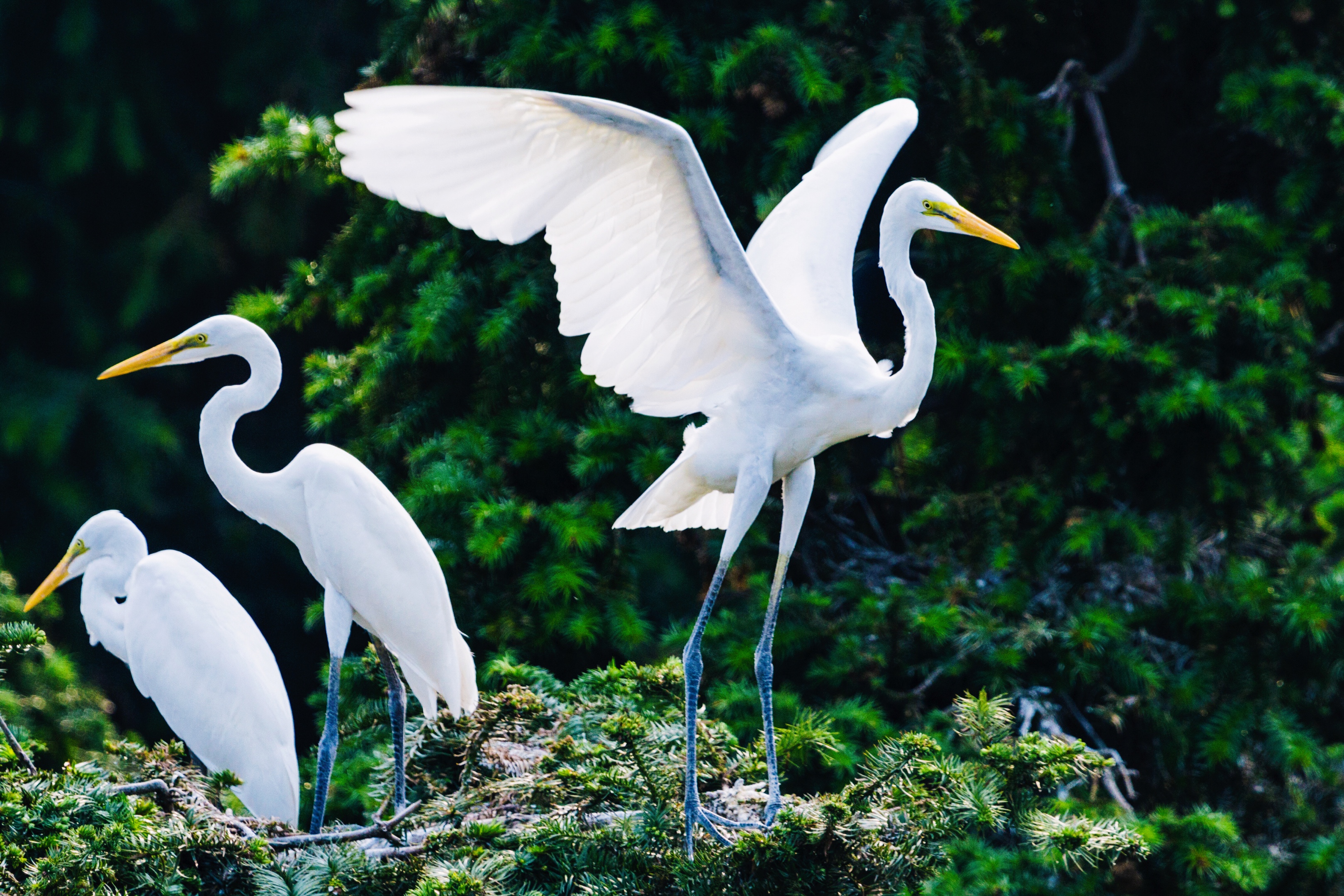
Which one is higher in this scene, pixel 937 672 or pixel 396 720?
pixel 396 720

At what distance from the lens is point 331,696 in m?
2.95

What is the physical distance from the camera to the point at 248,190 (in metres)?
7.45

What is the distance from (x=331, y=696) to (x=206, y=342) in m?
0.90

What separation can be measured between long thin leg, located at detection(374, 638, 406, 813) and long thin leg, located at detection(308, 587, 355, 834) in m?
0.13

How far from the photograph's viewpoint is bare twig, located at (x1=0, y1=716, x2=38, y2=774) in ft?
7.66

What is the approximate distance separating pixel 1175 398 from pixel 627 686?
1.77 meters

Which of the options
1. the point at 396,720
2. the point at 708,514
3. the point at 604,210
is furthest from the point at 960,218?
the point at 396,720

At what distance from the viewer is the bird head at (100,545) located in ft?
11.7

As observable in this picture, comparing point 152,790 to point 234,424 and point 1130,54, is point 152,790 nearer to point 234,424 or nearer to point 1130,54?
point 234,424

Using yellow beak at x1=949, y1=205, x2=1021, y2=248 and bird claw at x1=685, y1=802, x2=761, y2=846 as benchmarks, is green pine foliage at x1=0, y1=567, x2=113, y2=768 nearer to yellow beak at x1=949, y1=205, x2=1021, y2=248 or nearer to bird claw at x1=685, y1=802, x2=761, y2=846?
bird claw at x1=685, y1=802, x2=761, y2=846

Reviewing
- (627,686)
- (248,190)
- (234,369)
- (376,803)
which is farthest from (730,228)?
(234,369)

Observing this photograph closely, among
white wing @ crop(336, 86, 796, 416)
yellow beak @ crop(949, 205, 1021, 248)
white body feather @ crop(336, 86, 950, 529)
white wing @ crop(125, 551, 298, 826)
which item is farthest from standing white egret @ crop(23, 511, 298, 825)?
yellow beak @ crop(949, 205, 1021, 248)

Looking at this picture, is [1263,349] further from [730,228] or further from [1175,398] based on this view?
[730,228]

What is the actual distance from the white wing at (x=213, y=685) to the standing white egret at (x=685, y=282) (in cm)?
101
